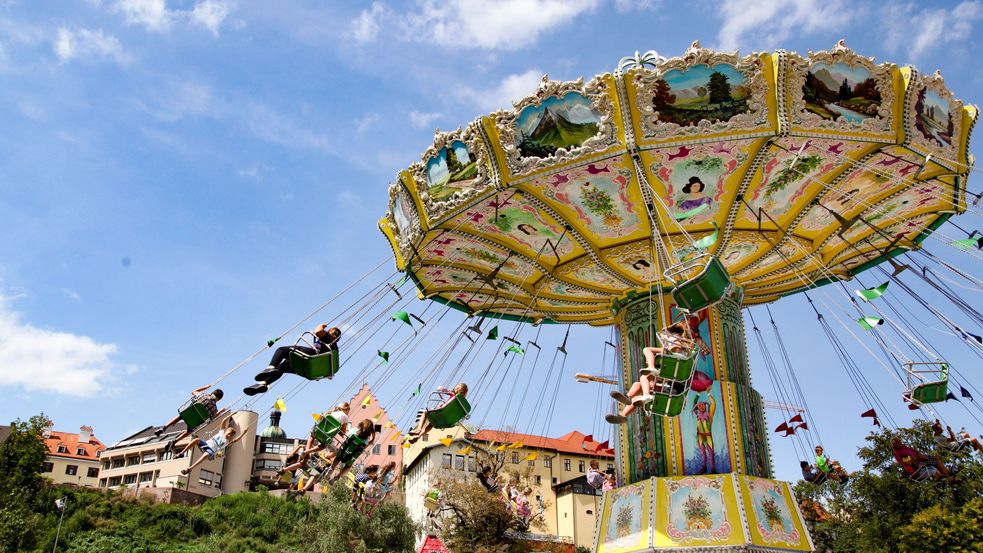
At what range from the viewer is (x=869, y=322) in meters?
10.9

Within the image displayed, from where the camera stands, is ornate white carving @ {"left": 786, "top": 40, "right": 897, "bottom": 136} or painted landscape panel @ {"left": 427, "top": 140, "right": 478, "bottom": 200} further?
painted landscape panel @ {"left": 427, "top": 140, "right": 478, "bottom": 200}

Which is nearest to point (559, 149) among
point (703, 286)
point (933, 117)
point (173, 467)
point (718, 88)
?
point (718, 88)

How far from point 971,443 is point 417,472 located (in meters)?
40.8

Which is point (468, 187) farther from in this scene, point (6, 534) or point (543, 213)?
point (6, 534)

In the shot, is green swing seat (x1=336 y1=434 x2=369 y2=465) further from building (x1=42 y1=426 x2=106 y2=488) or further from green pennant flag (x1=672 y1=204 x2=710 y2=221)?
building (x1=42 y1=426 x2=106 y2=488)

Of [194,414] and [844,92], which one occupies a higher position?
[844,92]

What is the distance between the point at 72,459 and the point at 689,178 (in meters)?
62.0

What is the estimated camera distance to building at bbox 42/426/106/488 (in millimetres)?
59016

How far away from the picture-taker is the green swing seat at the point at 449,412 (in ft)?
35.8

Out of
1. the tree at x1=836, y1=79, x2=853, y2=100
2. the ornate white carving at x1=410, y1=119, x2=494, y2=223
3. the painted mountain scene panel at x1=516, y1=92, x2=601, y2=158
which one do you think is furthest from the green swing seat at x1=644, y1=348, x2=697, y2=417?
the tree at x1=836, y1=79, x2=853, y2=100

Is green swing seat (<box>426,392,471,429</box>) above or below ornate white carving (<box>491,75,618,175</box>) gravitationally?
below

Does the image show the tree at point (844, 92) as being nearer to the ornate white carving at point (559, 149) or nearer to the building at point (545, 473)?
the ornate white carving at point (559, 149)

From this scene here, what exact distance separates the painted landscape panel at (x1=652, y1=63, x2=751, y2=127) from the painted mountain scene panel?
859 millimetres

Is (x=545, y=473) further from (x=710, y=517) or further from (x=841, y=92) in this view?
(x=841, y=92)
